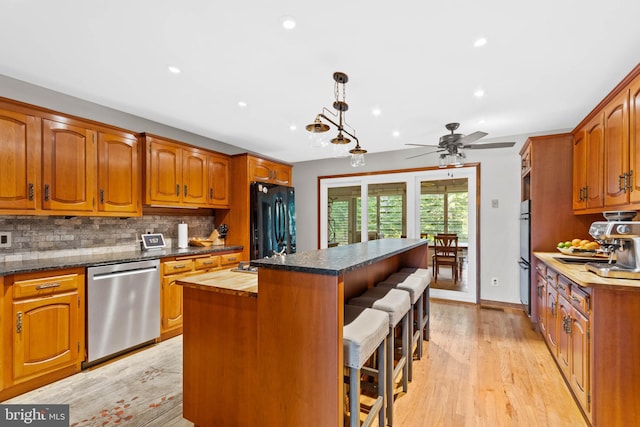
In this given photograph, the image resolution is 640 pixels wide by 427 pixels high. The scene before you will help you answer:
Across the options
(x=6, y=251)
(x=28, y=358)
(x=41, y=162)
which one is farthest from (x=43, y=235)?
(x=28, y=358)

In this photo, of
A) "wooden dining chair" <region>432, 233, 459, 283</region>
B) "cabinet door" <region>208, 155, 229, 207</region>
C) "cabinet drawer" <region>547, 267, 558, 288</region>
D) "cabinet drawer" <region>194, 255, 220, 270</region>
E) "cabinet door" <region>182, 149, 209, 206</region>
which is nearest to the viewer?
"cabinet drawer" <region>547, 267, 558, 288</region>

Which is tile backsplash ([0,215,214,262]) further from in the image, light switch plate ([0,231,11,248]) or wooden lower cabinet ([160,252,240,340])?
wooden lower cabinet ([160,252,240,340])

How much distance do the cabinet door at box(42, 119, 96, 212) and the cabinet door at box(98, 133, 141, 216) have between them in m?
0.08

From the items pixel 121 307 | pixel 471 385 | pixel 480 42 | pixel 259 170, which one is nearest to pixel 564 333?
pixel 471 385

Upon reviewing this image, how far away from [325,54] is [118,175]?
2.44 meters

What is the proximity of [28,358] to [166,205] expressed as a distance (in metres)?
1.76

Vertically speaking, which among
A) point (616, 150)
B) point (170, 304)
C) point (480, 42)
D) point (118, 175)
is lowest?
point (170, 304)

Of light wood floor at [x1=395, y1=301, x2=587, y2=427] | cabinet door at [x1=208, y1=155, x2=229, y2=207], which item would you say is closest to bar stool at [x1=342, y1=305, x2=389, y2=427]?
light wood floor at [x1=395, y1=301, x2=587, y2=427]

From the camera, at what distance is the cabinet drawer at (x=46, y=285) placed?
212cm

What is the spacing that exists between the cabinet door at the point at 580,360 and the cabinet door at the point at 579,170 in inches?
60.0

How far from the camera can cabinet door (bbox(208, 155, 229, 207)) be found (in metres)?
4.03

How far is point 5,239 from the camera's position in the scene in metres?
2.47

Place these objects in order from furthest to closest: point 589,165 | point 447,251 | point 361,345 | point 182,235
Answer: point 447,251 < point 182,235 < point 589,165 < point 361,345

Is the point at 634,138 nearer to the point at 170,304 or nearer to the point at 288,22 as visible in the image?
the point at 288,22
